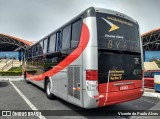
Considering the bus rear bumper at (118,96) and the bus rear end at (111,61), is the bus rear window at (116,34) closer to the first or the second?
the bus rear end at (111,61)

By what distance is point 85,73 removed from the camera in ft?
17.9

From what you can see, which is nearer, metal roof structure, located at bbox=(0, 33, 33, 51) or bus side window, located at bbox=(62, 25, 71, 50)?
bus side window, located at bbox=(62, 25, 71, 50)

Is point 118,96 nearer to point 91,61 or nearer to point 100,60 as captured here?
point 100,60

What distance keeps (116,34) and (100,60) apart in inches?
46.9

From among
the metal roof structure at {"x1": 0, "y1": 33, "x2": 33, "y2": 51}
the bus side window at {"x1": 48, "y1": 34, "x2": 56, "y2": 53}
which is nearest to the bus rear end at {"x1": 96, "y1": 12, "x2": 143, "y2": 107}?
the bus side window at {"x1": 48, "y1": 34, "x2": 56, "y2": 53}

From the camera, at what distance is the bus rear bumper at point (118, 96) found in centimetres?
557

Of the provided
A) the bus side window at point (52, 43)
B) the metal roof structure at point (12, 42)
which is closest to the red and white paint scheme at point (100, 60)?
the bus side window at point (52, 43)

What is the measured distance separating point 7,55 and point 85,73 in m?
68.6

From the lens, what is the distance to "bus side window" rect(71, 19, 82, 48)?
6.07 m

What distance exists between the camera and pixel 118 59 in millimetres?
6086

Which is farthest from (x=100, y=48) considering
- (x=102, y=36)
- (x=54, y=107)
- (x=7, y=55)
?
(x=7, y=55)

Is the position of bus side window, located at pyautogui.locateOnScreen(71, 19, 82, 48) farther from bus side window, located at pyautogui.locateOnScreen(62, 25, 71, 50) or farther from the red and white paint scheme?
bus side window, located at pyautogui.locateOnScreen(62, 25, 71, 50)

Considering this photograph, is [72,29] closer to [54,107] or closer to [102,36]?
[102,36]

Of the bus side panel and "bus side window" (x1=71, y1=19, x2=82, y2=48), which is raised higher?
"bus side window" (x1=71, y1=19, x2=82, y2=48)
